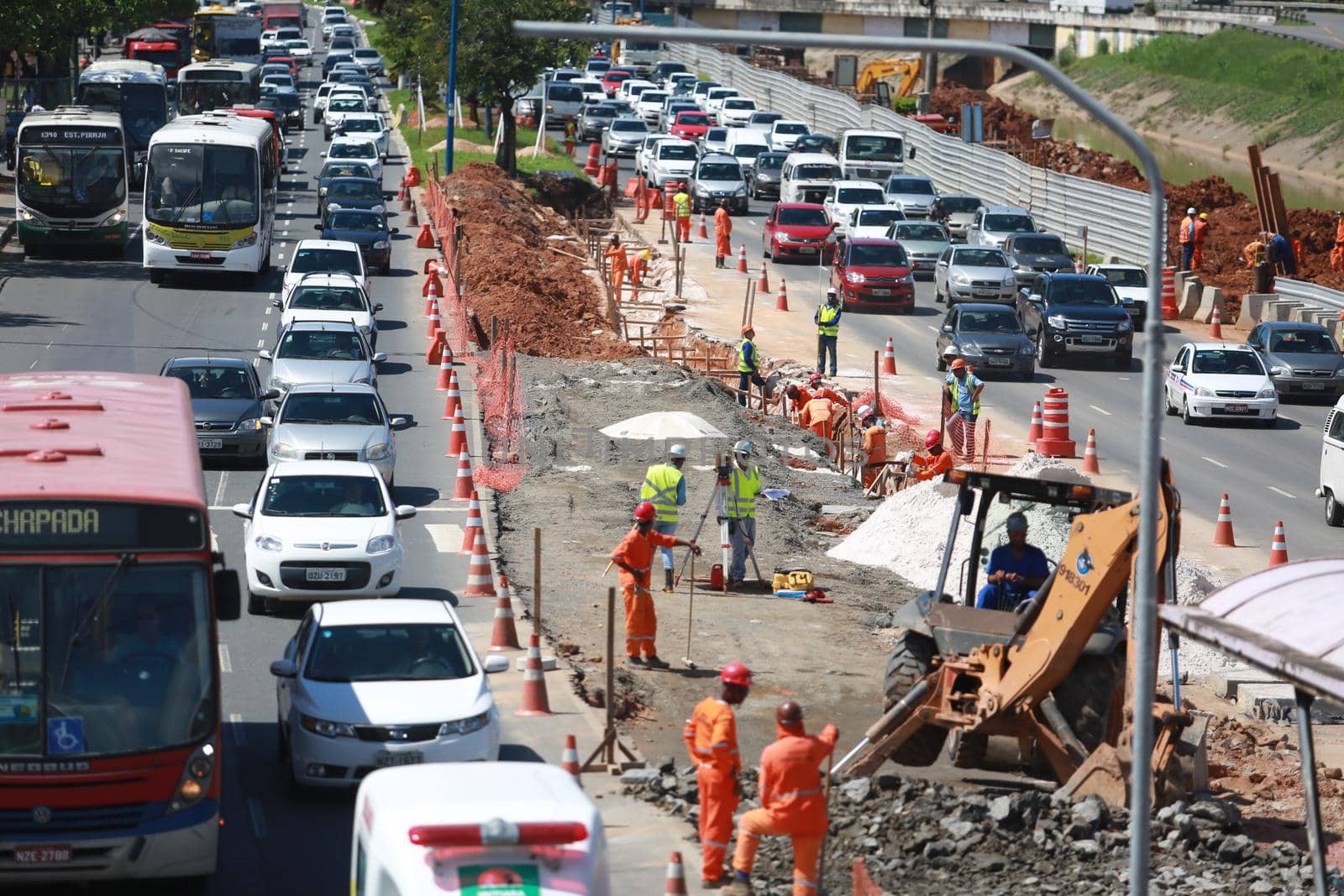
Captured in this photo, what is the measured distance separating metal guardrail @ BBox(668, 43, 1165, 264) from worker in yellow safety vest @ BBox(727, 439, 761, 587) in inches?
1209

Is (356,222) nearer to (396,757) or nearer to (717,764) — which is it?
(396,757)

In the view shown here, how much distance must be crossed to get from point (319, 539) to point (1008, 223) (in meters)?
33.8

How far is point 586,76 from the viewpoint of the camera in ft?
307

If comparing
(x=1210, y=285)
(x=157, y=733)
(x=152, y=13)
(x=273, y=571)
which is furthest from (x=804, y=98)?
(x=157, y=733)

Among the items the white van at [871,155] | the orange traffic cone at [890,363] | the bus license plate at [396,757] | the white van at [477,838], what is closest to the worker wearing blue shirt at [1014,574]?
the bus license plate at [396,757]

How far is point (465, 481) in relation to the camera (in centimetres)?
2577

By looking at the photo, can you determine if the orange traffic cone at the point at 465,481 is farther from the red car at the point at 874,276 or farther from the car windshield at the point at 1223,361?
the red car at the point at 874,276

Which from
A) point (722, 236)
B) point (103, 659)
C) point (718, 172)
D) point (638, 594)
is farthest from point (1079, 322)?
point (103, 659)

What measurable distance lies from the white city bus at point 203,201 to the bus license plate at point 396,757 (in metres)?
29.4

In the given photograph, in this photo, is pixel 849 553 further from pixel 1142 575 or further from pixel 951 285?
pixel 951 285

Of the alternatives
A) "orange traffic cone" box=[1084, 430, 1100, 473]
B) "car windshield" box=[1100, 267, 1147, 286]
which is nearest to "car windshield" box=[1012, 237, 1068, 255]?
"car windshield" box=[1100, 267, 1147, 286]

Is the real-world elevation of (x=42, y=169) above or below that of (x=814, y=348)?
above

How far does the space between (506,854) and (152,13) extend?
9081cm

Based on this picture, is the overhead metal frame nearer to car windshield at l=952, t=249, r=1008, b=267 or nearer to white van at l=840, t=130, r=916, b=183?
car windshield at l=952, t=249, r=1008, b=267
